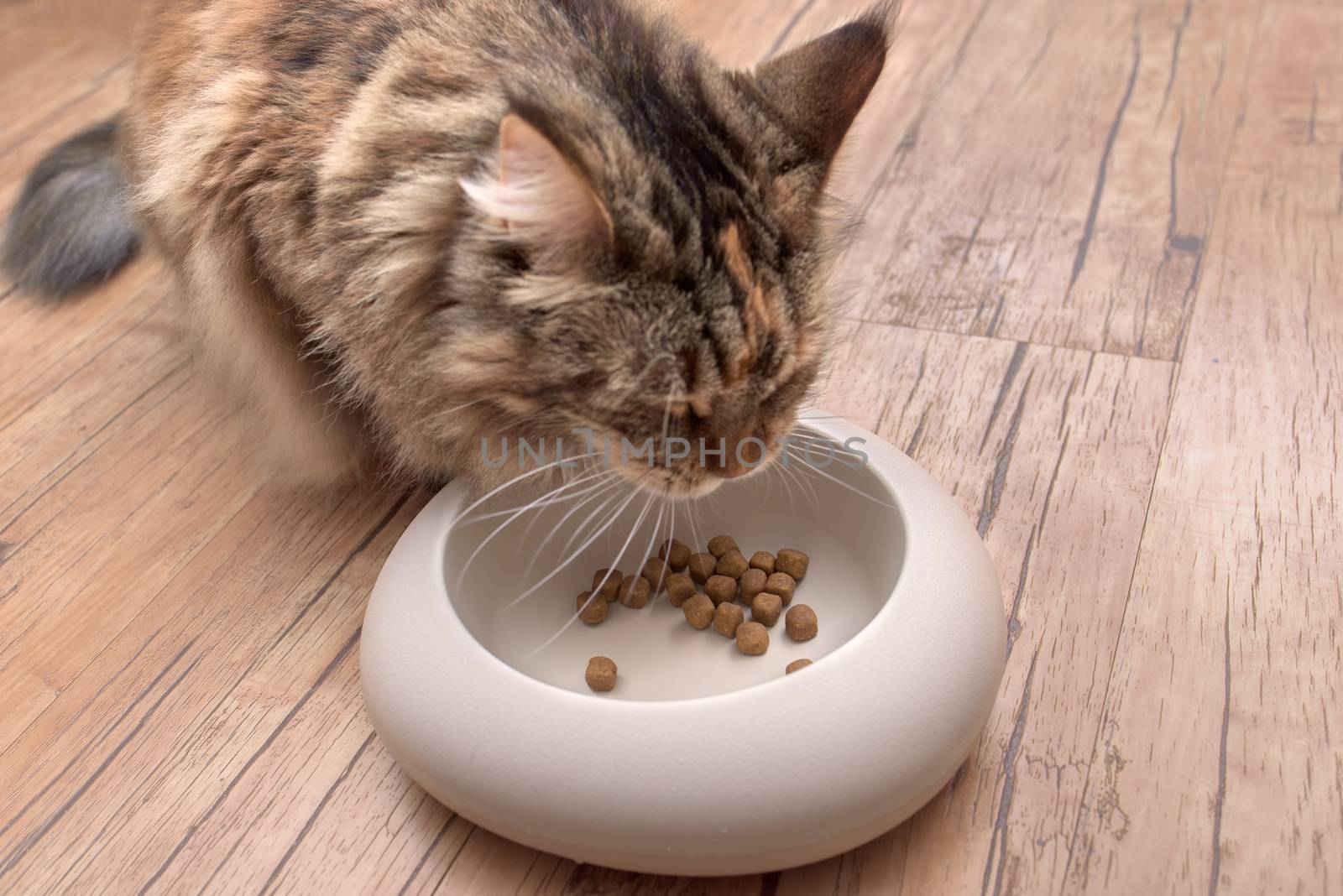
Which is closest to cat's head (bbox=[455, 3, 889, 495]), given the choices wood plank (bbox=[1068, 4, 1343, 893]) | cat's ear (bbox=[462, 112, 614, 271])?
cat's ear (bbox=[462, 112, 614, 271])

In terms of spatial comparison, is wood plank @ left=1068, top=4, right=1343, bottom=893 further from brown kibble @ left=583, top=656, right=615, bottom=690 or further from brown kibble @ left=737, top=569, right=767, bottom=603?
brown kibble @ left=583, top=656, right=615, bottom=690

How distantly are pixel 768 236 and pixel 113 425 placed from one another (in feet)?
4.30

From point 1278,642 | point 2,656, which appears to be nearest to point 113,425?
point 2,656

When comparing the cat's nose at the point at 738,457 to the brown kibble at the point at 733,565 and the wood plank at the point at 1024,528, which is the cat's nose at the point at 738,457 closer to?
the brown kibble at the point at 733,565

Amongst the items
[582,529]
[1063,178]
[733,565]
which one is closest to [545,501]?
[582,529]

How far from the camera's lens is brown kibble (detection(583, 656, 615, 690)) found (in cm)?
148

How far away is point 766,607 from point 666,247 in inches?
21.5

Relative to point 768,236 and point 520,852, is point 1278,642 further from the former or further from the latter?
point 520,852

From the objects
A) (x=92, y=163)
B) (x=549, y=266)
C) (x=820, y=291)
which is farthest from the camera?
(x=92, y=163)

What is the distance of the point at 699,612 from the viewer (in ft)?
5.15

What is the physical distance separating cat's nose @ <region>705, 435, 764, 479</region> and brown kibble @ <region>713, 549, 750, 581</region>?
289 millimetres

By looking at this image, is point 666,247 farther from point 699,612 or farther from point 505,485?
point 699,612

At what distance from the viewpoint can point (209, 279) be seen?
5.32 ft

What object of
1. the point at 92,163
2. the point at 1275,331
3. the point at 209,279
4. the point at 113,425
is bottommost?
the point at 1275,331
